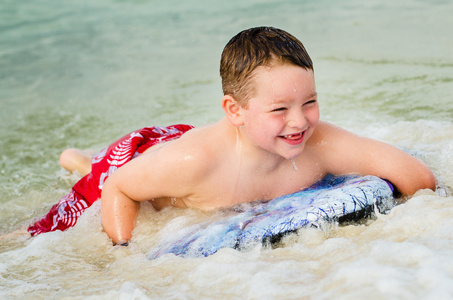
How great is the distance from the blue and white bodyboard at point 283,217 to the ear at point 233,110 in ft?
1.40

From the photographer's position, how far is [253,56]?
249 cm

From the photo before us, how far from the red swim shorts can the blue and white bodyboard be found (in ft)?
2.68

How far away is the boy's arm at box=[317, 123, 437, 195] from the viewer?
285 cm

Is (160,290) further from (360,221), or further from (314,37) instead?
(314,37)

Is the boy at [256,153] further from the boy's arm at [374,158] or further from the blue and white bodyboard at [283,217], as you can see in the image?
the blue and white bodyboard at [283,217]

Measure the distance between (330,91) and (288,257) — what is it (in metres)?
3.42

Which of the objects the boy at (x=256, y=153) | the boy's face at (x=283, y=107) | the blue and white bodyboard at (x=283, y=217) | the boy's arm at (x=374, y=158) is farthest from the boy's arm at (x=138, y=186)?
the boy's arm at (x=374, y=158)

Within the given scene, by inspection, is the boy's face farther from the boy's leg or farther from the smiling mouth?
the boy's leg

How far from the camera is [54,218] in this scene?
3.43 meters

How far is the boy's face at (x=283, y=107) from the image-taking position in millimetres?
2436

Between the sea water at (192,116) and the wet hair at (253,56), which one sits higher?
the wet hair at (253,56)

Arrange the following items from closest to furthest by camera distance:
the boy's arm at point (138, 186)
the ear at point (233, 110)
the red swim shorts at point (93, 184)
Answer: the ear at point (233, 110), the boy's arm at point (138, 186), the red swim shorts at point (93, 184)

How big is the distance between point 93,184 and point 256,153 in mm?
1171

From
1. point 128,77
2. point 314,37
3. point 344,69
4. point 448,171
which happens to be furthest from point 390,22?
point 448,171
